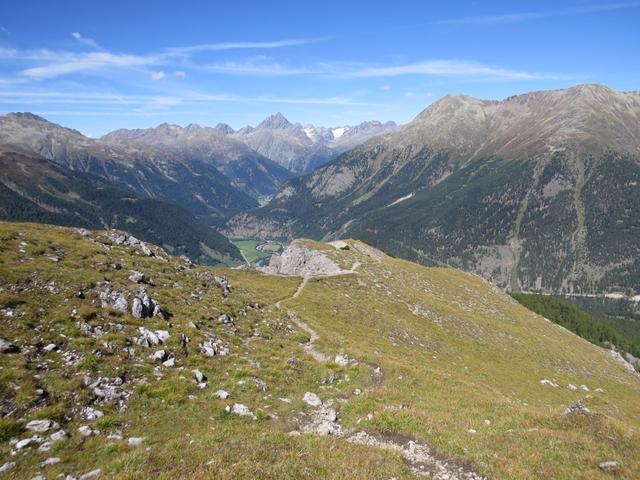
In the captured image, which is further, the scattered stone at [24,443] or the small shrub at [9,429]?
the small shrub at [9,429]

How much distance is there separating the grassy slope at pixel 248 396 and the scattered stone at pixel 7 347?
45cm

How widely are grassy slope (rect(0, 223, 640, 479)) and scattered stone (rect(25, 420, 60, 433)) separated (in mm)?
390

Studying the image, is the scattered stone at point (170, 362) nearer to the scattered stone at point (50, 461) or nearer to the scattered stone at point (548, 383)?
the scattered stone at point (50, 461)

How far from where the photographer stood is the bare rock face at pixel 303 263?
82.9 metres

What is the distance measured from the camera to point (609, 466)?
1641 centimetres

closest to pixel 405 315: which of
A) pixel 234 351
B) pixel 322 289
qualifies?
pixel 322 289

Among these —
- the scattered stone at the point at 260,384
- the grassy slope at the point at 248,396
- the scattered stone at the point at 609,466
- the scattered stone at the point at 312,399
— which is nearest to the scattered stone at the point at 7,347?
the grassy slope at the point at 248,396

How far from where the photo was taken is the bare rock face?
272ft

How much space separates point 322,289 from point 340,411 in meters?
41.9

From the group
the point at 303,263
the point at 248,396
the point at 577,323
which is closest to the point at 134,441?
the point at 248,396

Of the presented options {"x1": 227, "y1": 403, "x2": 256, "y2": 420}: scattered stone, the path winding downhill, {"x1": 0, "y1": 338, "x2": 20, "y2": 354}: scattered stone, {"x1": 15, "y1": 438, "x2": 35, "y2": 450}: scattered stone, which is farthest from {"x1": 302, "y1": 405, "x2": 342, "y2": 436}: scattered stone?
{"x1": 0, "y1": 338, "x2": 20, "y2": 354}: scattered stone

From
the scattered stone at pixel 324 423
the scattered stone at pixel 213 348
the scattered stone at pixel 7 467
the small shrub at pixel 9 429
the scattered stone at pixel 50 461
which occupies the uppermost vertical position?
the small shrub at pixel 9 429

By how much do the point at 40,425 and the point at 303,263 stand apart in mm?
75739

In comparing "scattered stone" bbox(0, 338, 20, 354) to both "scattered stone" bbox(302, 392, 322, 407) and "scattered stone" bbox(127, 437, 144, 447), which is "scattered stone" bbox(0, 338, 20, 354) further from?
"scattered stone" bbox(302, 392, 322, 407)
